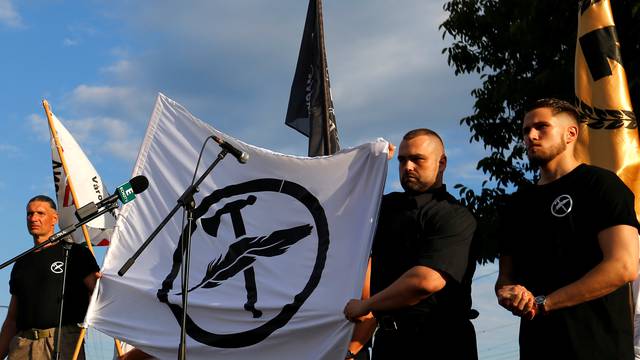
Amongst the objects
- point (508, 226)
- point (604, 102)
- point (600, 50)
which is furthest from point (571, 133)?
point (600, 50)

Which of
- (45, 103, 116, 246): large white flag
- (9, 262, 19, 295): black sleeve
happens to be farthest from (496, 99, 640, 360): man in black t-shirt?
(45, 103, 116, 246): large white flag

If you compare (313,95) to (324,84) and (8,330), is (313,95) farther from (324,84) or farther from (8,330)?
(8,330)

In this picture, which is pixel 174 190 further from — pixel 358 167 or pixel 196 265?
pixel 358 167

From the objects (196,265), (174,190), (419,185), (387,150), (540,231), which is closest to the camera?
(540,231)

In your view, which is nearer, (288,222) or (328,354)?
(328,354)

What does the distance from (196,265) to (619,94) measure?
3.37m

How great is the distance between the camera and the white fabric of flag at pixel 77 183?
A: 9344 mm

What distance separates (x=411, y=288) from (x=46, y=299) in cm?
375

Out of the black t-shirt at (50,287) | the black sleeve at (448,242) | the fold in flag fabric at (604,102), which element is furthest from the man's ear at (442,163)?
the black t-shirt at (50,287)

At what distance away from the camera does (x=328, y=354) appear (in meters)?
4.88

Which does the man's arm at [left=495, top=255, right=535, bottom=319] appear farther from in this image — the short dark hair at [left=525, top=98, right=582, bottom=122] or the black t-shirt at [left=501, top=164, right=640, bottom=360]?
A: the short dark hair at [left=525, top=98, right=582, bottom=122]

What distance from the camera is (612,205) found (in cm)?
368

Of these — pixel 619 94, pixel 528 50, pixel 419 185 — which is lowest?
pixel 419 185

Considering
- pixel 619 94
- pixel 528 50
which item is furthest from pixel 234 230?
pixel 528 50
